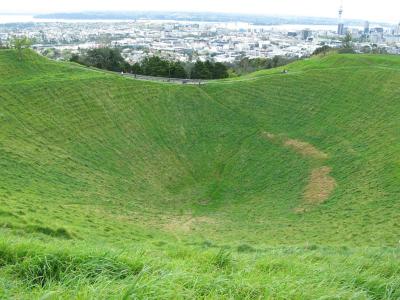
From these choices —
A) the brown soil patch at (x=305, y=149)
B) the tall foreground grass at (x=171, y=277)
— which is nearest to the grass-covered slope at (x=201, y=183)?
the tall foreground grass at (x=171, y=277)

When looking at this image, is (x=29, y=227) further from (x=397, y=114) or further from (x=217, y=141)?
(x=397, y=114)

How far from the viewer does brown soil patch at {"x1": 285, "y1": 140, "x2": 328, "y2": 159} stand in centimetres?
2700

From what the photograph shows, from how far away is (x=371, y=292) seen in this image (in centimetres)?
525

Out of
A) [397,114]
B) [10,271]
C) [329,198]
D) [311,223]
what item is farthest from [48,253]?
[397,114]

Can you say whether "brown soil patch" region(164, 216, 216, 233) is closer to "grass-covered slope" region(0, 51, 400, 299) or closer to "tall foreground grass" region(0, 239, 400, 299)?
"grass-covered slope" region(0, 51, 400, 299)

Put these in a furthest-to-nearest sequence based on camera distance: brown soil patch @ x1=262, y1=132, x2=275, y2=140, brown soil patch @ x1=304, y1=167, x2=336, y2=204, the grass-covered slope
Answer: brown soil patch @ x1=262, y1=132, x2=275, y2=140, brown soil patch @ x1=304, y1=167, x2=336, y2=204, the grass-covered slope

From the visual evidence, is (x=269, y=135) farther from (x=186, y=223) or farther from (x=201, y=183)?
(x=186, y=223)

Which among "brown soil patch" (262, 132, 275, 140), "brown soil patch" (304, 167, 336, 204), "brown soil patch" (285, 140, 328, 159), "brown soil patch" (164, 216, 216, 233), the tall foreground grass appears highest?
the tall foreground grass

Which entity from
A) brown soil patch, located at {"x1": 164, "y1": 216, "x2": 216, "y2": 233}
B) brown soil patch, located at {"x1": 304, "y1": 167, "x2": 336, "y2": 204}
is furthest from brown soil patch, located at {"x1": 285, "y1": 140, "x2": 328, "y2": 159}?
brown soil patch, located at {"x1": 164, "y1": 216, "x2": 216, "y2": 233}

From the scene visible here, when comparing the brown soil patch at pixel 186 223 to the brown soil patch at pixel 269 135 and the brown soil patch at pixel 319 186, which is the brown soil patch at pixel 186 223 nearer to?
the brown soil patch at pixel 319 186

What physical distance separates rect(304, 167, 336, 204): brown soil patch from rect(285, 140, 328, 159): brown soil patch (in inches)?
73.9

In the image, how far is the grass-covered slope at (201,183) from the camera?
5391mm

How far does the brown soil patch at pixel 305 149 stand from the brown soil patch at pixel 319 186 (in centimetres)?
188

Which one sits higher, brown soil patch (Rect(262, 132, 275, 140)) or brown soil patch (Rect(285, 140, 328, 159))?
brown soil patch (Rect(262, 132, 275, 140))
